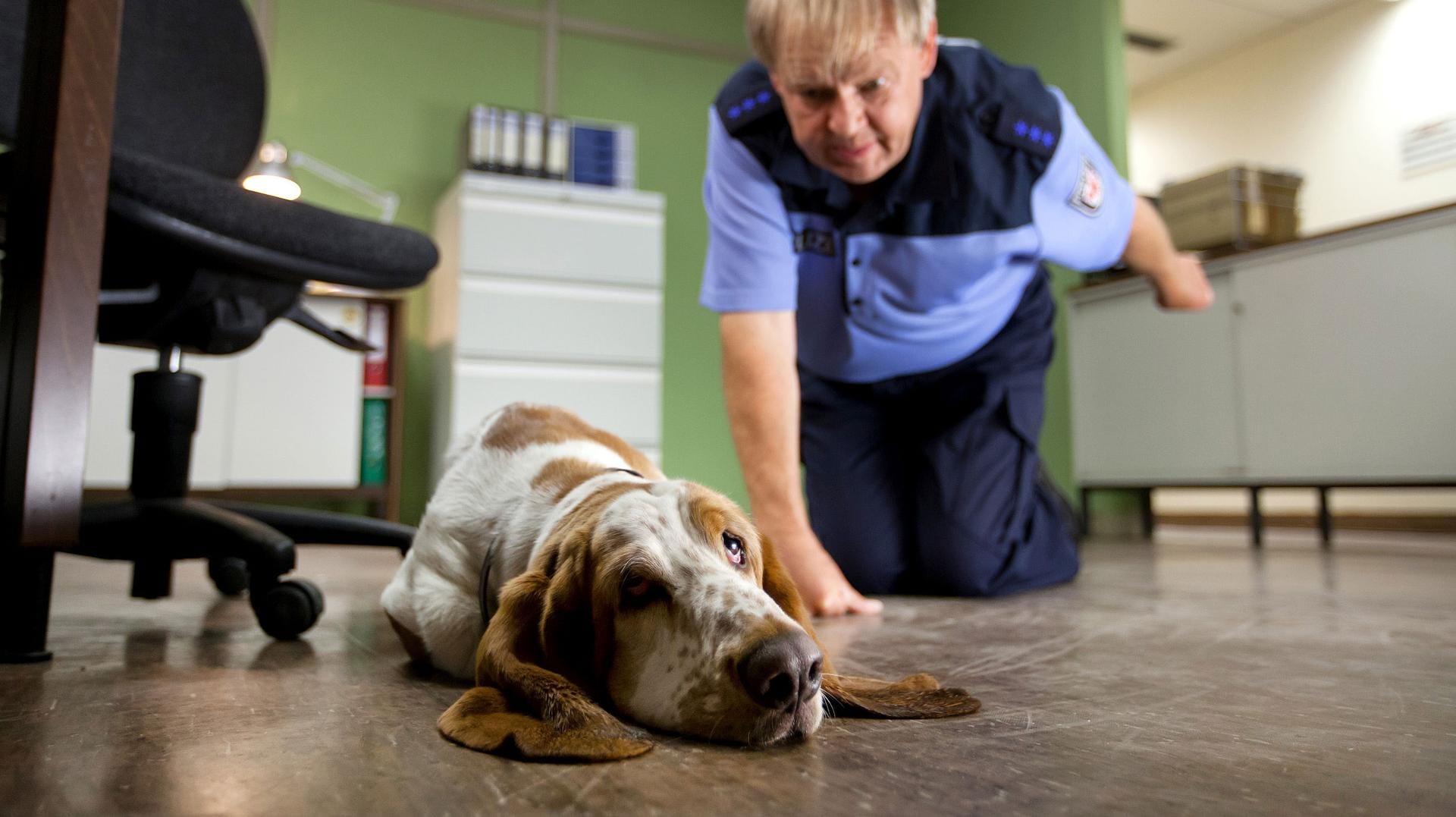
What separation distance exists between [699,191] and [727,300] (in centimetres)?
421

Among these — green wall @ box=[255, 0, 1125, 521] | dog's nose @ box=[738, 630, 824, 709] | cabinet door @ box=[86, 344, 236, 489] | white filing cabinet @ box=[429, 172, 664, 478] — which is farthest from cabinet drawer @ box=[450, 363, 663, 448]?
dog's nose @ box=[738, 630, 824, 709]

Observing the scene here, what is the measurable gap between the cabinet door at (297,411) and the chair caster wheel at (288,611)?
3031mm

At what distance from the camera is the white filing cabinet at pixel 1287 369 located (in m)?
3.44

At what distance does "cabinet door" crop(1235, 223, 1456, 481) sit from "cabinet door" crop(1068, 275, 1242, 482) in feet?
0.40

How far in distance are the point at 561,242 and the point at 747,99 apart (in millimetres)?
2866

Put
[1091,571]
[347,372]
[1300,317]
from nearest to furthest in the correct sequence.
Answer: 1. [1091,571]
2. [1300,317]
3. [347,372]

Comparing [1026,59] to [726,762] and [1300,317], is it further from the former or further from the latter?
[726,762]

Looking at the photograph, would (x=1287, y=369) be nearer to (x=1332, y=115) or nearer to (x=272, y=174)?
(x=1332, y=115)

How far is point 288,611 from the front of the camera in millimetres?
1379

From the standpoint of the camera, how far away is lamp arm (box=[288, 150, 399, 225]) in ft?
16.3

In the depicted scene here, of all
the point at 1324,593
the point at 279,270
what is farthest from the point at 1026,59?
Answer: the point at 279,270

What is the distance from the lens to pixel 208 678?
109cm

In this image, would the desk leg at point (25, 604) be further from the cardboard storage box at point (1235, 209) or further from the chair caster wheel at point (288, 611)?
the cardboard storage box at point (1235, 209)

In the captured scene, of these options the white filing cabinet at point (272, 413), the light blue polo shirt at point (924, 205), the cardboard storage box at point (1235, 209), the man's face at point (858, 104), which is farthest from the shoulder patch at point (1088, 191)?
the white filing cabinet at point (272, 413)
